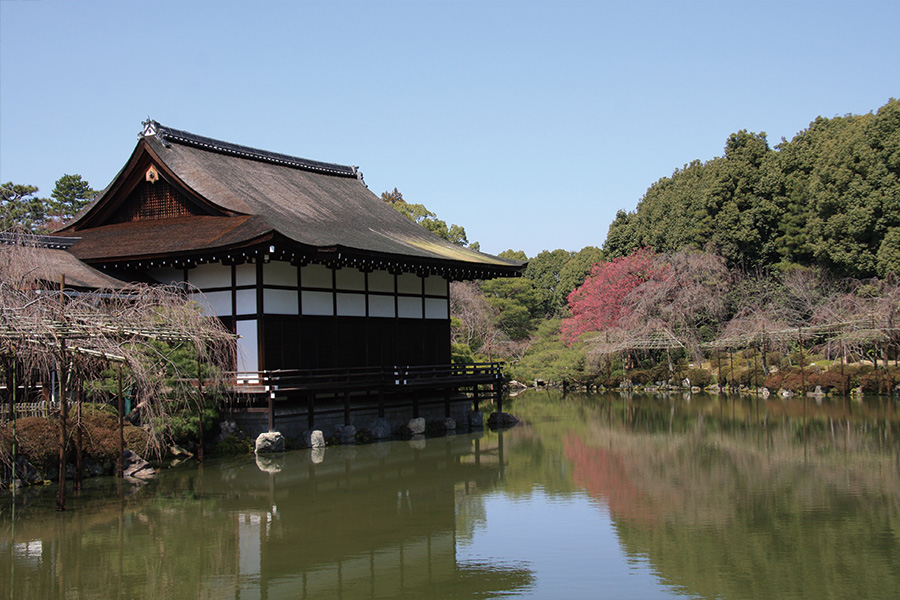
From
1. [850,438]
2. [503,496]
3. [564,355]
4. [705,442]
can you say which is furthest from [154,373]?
[564,355]

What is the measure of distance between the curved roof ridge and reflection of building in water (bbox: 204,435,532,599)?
10.5 metres

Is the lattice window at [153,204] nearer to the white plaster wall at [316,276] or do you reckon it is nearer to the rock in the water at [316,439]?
the white plaster wall at [316,276]

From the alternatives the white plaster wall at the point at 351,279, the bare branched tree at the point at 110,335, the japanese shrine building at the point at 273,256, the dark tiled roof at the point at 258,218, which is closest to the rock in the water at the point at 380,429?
the japanese shrine building at the point at 273,256

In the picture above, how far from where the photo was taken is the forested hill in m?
36.2

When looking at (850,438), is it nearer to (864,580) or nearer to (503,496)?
(503,496)

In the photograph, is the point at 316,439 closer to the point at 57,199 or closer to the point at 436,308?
the point at 436,308

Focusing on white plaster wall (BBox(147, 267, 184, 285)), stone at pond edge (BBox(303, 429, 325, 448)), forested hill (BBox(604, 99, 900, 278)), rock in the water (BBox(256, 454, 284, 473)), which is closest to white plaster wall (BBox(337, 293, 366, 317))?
stone at pond edge (BBox(303, 429, 325, 448))

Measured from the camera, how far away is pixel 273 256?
805 inches

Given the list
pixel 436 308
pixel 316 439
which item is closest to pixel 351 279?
pixel 436 308

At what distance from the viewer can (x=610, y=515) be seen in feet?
42.9

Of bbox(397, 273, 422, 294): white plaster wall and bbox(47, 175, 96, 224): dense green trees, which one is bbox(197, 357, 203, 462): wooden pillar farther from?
bbox(47, 175, 96, 224): dense green trees

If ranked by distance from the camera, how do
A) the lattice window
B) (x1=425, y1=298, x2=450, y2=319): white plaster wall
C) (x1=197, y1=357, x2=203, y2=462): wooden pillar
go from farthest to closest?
1. (x1=425, y1=298, x2=450, y2=319): white plaster wall
2. the lattice window
3. (x1=197, y1=357, x2=203, y2=462): wooden pillar

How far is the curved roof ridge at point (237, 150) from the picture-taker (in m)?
24.4

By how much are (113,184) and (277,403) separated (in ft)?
26.4
